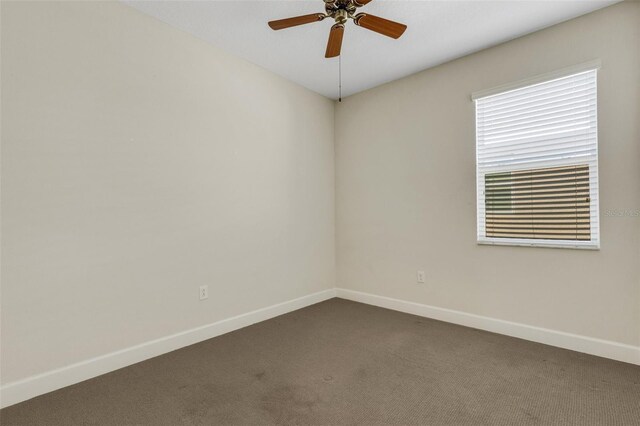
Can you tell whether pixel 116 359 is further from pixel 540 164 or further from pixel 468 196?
pixel 540 164

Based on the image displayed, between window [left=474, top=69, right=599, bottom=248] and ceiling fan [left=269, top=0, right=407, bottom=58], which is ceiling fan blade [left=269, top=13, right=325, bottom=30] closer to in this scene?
ceiling fan [left=269, top=0, right=407, bottom=58]

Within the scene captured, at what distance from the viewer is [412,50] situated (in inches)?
113

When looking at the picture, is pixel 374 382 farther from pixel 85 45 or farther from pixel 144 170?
pixel 85 45

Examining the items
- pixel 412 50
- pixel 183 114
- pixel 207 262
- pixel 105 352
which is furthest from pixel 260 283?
pixel 412 50

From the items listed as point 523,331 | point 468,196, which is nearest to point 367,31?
point 468,196

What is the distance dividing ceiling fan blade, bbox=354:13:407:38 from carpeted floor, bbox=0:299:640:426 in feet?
7.40

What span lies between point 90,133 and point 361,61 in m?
2.37

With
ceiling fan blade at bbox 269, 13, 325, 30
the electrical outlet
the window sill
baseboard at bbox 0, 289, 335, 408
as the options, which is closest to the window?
the window sill

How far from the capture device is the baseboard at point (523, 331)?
2.29m

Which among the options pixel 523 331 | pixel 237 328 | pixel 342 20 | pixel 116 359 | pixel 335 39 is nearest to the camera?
pixel 342 20

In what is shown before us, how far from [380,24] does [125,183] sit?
81.2 inches

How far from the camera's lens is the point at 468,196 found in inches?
119

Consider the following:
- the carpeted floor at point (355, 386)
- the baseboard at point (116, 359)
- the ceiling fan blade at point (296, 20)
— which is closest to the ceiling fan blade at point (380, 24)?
the ceiling fan blade at point (296, 20)

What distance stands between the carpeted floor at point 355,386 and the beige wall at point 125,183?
388 mm
